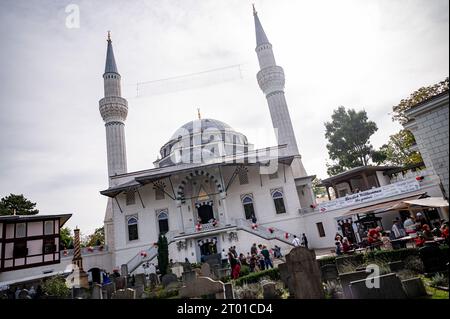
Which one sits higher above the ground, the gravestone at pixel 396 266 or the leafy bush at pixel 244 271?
the gravestone at pixel 396 266

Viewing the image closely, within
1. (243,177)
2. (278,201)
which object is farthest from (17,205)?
(278,201)

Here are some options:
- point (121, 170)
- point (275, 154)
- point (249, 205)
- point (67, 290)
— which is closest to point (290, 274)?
point (67, 290)

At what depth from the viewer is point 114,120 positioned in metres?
26.5

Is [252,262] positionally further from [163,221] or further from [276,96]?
[276,96]

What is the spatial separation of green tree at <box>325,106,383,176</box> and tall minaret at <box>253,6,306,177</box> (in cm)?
427

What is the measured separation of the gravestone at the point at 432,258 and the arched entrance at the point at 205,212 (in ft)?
56.6

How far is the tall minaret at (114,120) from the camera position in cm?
2542

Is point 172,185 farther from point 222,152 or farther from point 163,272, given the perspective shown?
point 222,152

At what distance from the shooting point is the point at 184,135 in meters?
31.6

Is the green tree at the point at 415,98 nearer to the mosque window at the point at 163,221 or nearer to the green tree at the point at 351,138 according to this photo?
the green tree at the point at 351,138

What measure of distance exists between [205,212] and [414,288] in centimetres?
1848

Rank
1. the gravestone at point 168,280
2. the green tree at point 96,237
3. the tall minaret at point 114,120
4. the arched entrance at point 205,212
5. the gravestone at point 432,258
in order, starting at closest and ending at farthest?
the gravestone at point 432,258 < the gravestone at point 168,280 < the arched entrance at point 205,212 < the tall minaret at point 114,120 < the green tree at point 96,237

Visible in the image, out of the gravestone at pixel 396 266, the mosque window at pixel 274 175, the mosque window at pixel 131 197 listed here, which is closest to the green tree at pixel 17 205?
the mosque window at pixel 131 197

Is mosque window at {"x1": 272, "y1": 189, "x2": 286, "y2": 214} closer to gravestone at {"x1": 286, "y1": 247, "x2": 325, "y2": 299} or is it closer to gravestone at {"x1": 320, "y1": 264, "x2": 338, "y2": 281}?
gravestone at {"x1": 320, "y1": 264, "x2": 338, "y2": 281}
